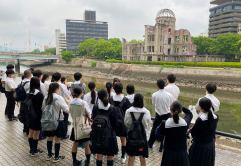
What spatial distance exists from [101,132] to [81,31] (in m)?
136

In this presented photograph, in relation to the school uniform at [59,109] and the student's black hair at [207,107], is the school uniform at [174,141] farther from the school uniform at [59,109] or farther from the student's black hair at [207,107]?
the school uniform at [59,109]

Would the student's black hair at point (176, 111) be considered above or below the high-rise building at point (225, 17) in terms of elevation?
below

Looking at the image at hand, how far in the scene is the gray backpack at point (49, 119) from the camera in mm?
5773

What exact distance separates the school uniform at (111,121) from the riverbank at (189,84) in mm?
11233

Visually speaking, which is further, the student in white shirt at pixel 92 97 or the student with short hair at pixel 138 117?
the student in white shirt at pixel 92 97

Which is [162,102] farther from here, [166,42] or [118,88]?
[166,42]

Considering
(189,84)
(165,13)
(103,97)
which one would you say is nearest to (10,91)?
(103,97)

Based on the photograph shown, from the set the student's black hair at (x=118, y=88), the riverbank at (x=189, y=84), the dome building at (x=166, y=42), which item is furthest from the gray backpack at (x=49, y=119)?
the dome building at (x=166, y=42)

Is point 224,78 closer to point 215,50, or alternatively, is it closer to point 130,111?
point 215,50

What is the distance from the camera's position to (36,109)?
6191mm

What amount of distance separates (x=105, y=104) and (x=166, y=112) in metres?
2.10

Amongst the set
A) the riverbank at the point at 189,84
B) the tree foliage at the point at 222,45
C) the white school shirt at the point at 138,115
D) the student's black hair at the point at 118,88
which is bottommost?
the riverbank at the point at 189,84

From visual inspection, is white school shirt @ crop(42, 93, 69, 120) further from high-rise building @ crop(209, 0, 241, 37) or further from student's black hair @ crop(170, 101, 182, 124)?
high-rise building @ crop(209, 0, 241, 37)

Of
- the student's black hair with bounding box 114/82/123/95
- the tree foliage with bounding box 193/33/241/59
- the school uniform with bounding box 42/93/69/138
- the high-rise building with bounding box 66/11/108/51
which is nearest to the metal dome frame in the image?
the tree foliage with bounding box 193/33/241/59
